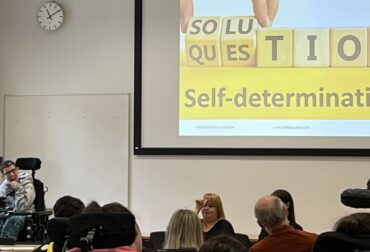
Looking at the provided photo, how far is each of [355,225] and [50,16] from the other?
17.2 ft

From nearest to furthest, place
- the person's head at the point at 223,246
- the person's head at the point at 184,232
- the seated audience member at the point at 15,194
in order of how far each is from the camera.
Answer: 1. the person's head at the point at 223,246
2. the person's head at the point at 184,232
3. the seated audience member at the point at 15,194

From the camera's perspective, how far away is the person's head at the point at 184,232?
3.20 m

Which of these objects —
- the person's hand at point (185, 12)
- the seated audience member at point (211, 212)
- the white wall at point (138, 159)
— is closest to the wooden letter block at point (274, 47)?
the person's hand at point (185, 12)

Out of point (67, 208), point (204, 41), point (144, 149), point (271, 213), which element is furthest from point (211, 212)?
point (204, 41)

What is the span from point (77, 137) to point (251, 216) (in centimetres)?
227

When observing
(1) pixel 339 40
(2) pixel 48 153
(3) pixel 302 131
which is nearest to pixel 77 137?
(2) pixel 48 153

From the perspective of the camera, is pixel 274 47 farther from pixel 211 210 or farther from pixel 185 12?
pixel 211 210

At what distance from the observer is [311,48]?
584cm

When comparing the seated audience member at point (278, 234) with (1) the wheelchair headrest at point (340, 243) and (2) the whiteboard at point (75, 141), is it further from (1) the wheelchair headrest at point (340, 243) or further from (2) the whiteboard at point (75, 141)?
(2) the whiteboard at point (75, 141)

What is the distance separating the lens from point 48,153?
6.45 m

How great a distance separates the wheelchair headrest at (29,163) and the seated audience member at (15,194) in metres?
0.22

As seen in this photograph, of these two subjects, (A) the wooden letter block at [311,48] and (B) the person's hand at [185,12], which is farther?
(B) the person's hand at [185,12]

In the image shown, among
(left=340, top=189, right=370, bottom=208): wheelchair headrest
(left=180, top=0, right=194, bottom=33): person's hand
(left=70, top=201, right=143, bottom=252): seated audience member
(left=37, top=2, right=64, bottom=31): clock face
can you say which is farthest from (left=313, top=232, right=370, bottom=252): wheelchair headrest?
(left=37, top=2, right=64, bottom=31): clock face

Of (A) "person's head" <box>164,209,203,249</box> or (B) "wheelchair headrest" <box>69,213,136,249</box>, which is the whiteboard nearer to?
(A) "person's head" <box>164,209,203,249</box>
